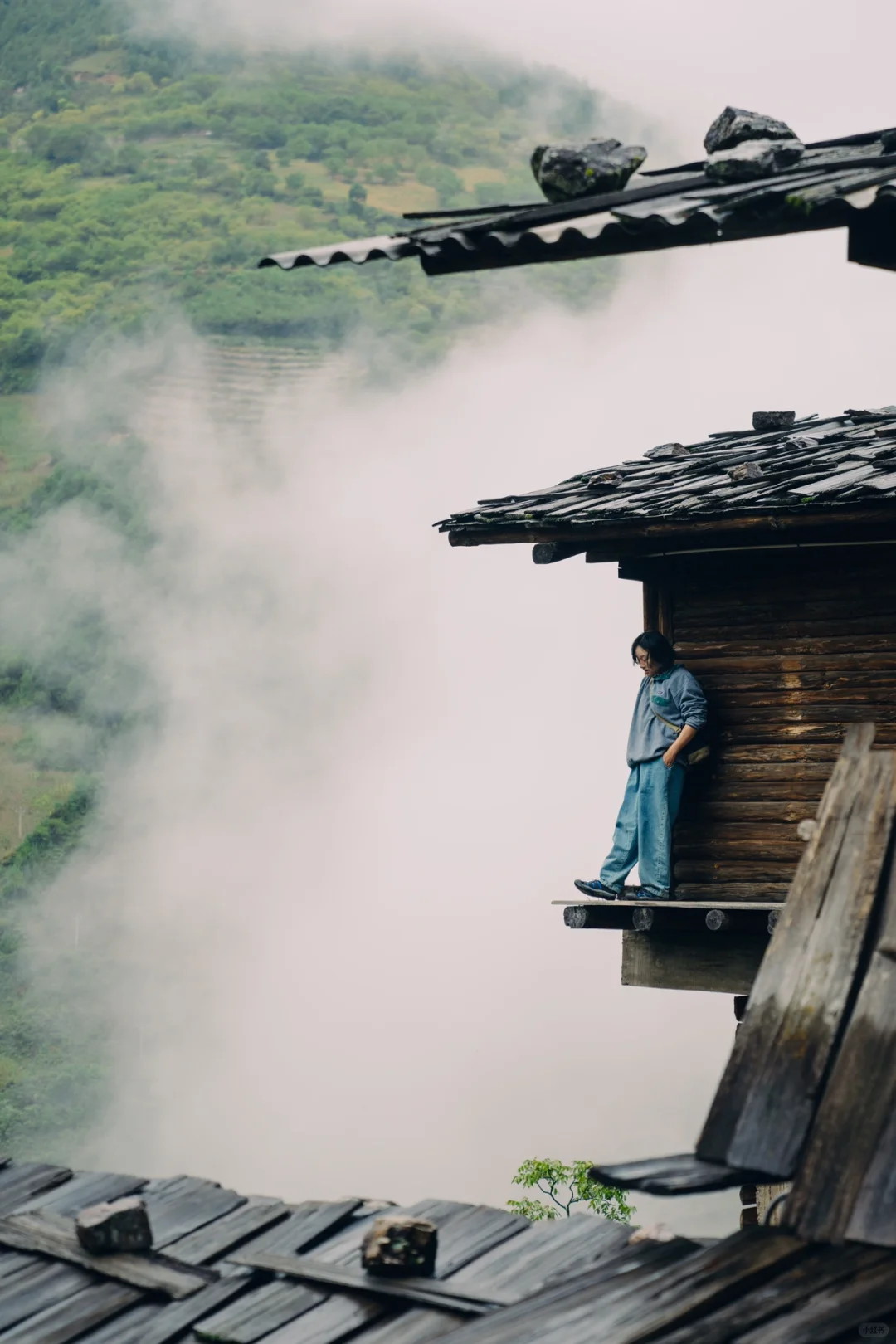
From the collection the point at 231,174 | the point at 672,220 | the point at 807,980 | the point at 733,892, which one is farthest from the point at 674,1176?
the point at 231,174

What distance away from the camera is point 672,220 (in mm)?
5395

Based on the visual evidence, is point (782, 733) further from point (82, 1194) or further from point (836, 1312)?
point (836, 1312)

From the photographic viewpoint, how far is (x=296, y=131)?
103 meters

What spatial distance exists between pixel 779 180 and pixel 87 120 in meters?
103

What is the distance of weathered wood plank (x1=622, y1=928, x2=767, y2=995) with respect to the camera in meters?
10.9

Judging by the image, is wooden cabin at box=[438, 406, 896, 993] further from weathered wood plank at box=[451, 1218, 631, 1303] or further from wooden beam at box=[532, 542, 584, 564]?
weathered wood plank at box=[451, 1218, 631, 1303]

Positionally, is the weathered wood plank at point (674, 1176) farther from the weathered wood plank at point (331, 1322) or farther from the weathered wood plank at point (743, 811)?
the weathered wood plank at point (743, 811)

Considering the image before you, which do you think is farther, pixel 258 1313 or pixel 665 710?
pixel 665 710

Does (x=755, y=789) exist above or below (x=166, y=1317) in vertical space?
above

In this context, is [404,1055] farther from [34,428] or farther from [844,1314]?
[844,1314]

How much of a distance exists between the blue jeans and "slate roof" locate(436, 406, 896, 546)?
64.9 inches

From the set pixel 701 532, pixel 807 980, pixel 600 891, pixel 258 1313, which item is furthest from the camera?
pixel 600 891

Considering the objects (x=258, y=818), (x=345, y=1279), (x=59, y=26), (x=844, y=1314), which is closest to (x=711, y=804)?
(x=345, y=1279)

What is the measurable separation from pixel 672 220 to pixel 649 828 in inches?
248
